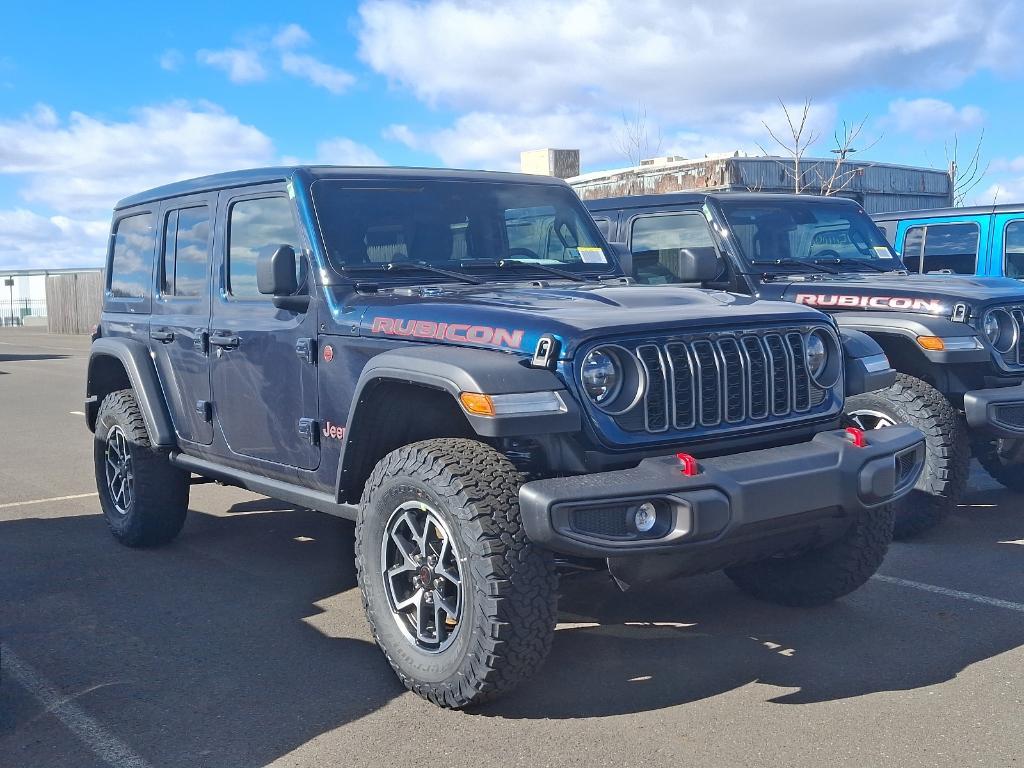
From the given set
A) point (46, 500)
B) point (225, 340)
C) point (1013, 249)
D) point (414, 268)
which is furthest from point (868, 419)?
point (46, 500)

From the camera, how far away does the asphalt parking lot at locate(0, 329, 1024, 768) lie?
11.7 feet

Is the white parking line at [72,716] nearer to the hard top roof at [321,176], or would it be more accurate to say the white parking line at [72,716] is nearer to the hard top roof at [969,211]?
the hard top roof at [321,176]

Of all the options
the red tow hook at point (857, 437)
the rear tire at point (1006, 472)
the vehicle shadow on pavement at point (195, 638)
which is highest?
the red tow hook at point (857, 437)

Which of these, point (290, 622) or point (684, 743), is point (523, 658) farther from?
point (290, 622)

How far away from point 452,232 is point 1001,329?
3384mm

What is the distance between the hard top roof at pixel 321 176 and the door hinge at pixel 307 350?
79cm

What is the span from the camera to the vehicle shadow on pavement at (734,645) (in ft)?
13.1

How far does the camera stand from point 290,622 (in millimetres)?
4941

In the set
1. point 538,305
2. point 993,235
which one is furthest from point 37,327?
point 538,305

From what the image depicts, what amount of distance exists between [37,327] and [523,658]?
41859 mm

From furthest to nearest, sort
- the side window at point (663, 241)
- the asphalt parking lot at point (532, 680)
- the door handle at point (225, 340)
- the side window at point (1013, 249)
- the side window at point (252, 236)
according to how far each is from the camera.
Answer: the side window at point (1013, 249) < the side window at point (663, 241) < the door handle at point (225, 340) < the side window at point (252, 236) < the asphalt parking lot at point (532, 680)

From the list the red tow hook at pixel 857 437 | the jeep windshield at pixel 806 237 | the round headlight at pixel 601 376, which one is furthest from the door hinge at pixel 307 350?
the jeep windshield at pixel 806 237

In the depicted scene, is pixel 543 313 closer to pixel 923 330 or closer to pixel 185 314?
pixel 185 314

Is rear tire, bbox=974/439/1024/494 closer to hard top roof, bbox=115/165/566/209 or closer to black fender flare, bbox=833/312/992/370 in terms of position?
black fender flare, bbox=833/312/992/370
